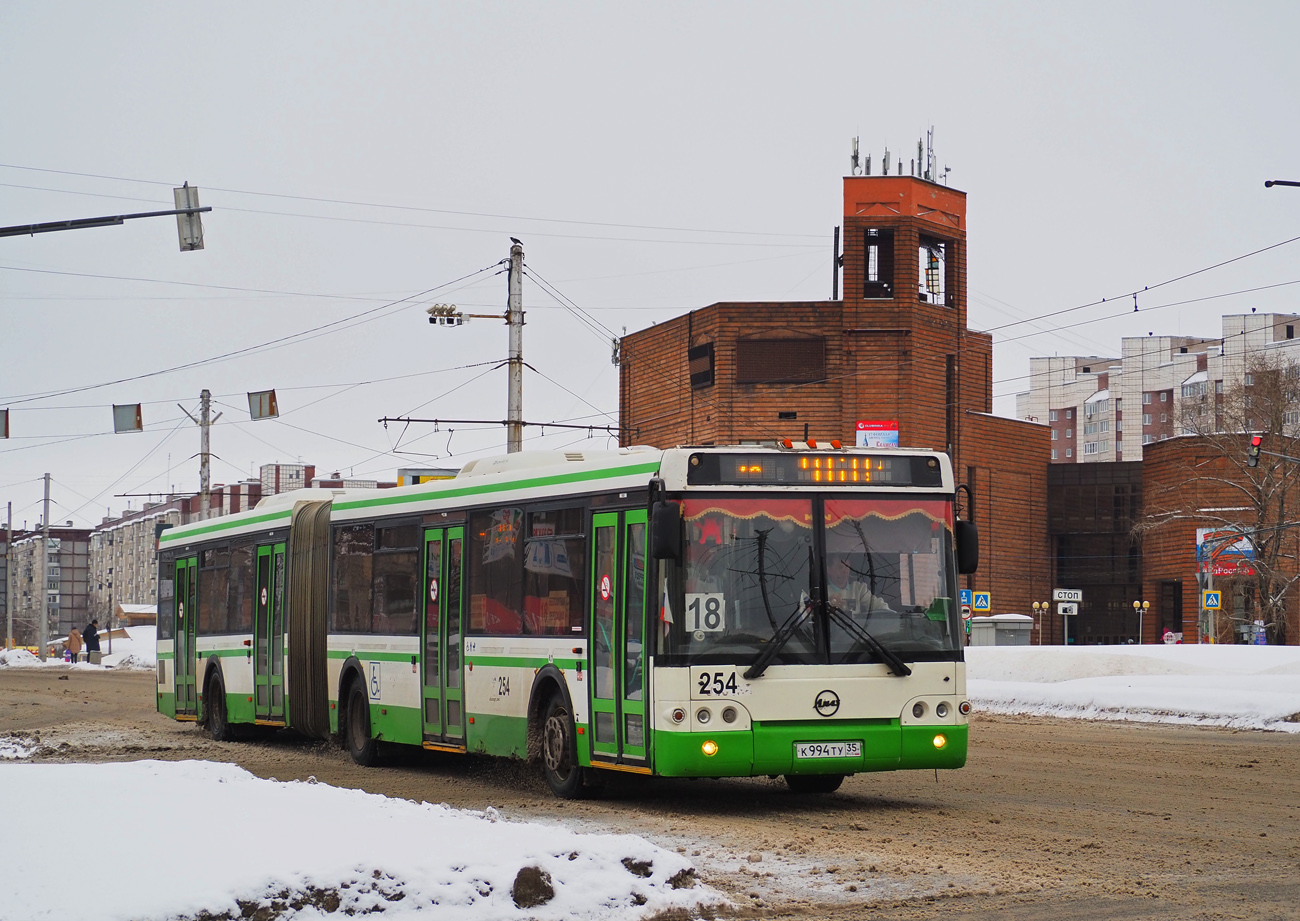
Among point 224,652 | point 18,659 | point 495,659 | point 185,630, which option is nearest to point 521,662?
point 495,659

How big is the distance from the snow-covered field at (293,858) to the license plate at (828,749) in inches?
125

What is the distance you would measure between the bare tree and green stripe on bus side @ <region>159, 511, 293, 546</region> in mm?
44907

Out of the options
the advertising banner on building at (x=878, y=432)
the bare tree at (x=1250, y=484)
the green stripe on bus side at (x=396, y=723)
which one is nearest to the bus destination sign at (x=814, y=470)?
the green stripe on bus side at (x=396, y=723)

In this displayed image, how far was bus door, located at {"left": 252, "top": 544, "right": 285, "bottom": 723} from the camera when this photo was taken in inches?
826

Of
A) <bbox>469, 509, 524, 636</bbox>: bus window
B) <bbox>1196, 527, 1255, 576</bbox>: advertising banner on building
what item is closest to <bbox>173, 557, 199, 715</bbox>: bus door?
<bbox>469, 509, 524, 636</bbox>: bus window

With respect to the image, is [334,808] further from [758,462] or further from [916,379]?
[916,379]

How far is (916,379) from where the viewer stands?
197 feet

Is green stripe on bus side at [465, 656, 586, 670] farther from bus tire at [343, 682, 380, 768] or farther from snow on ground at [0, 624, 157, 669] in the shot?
snow on ground at [0, 624, 157, 669]

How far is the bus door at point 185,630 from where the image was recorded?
2414cm

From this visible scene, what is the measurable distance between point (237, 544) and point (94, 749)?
11.0 feet

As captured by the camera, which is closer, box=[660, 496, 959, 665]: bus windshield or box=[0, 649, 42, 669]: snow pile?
box=[660, 496, 959, 665]: bus windshield

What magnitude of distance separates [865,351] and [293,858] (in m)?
53.4

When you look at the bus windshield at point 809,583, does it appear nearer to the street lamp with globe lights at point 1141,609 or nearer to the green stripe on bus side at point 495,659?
the green stripe on bus side at point 495,659

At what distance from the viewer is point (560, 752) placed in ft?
46.5
